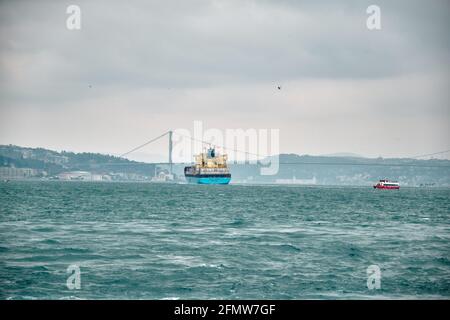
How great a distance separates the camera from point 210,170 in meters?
183

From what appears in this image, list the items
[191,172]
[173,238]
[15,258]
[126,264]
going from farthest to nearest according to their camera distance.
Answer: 1. [191,172]
2. [173,238]
3. [15,258]
4. [126,264]

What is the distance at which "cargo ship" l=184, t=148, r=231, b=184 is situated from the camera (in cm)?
18038

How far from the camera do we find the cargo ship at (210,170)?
18038 centimetres

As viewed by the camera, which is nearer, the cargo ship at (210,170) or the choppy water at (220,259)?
the choppy water at (220,259)

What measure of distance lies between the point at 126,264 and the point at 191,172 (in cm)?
16889

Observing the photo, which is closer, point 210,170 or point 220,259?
point 220,259

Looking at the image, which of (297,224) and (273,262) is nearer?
(273,262)

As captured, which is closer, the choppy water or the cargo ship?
the choppy water

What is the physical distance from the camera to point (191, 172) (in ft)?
629
